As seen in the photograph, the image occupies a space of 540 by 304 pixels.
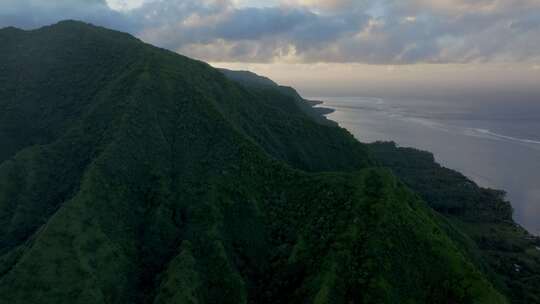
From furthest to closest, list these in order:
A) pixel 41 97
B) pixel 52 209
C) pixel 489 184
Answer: pixel 489 184 → pixel 41 97 → pixel 52 209

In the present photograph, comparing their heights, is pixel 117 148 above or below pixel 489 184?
above

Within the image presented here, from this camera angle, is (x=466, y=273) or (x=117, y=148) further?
(x=117, y=148)

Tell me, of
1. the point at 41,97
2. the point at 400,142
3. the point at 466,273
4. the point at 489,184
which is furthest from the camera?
the point at 400,142

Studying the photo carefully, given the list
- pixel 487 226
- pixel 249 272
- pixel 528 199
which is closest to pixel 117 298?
pixel 249 272

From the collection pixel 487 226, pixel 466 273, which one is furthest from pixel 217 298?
pixel 487 226

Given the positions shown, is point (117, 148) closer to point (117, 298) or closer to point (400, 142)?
point (117, 298)

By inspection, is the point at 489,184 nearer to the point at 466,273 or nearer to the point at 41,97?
the point at 466,273

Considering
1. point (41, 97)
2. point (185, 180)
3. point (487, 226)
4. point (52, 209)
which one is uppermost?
point (41, 97)
